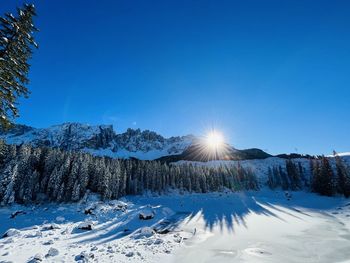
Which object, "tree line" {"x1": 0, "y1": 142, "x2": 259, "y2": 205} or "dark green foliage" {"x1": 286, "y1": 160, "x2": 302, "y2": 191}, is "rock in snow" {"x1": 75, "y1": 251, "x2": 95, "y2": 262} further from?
"dark green foliage" {"x1": 286, "y1": 160, "x2": 302, "y2": 191}

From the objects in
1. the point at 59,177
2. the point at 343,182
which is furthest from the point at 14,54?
the point at 343,182

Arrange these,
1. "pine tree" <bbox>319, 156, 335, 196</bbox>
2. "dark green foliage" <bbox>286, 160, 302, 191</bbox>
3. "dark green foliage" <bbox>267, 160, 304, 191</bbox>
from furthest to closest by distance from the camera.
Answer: "dark green foliage" <bbox>267, 160, 304, 191</bbox>
"dark green foliage" <bbox>286, 160, 302, 191</bbox>
"pine tree" <bbox>319, 156, 335, 196</bbox>

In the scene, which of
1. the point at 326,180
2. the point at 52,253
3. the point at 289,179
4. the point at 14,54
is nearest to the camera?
the point at 14,54

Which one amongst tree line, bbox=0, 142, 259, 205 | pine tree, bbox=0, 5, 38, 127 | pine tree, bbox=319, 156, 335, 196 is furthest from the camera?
pine tree, bbox=319, 156, 335, 196

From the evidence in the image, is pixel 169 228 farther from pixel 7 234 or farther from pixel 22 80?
pixel 22 80

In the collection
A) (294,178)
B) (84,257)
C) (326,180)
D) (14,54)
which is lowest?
(84,257)

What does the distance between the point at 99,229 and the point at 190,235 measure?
12.8 m

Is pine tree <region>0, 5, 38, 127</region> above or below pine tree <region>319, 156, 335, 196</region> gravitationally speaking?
above

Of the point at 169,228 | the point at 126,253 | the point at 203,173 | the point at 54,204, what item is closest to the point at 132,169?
the point at 203,173

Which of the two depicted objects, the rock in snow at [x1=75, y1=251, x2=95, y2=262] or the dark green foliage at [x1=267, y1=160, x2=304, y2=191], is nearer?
the rock in snow at [x1=75, y1=251, x2=95, y2=262]

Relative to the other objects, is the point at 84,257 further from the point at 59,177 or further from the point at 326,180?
the point at 326,180

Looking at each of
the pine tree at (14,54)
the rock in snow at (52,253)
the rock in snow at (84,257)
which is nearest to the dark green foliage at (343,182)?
the rock in snow at (84,257)

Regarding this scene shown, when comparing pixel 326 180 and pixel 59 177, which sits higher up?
pixel 59 177

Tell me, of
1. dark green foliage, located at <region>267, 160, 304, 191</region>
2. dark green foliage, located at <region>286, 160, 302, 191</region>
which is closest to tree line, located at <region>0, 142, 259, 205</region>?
dark green foliage, located at <region>267, 160, 304, 191</region>
